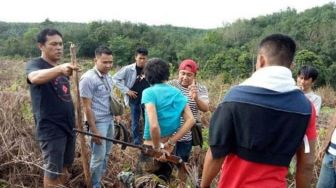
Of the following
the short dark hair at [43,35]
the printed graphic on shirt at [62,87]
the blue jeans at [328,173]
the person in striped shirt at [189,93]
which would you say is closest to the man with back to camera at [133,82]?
the person in striped shirt at [189,93]

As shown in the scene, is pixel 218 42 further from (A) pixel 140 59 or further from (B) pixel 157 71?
(B) pixel 157 71

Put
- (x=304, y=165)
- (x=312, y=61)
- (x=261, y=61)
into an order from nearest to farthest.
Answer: (x=261, y=61) → (x=304, y=165) → (x=312, y=61)

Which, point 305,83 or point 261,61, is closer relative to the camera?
point 261,61

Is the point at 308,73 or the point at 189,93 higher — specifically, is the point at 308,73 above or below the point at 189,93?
above

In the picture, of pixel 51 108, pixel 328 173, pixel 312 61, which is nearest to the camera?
pixel 328 173

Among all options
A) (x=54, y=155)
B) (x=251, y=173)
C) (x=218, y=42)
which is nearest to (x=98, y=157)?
(x=54, y=155)

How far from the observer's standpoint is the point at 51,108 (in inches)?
122

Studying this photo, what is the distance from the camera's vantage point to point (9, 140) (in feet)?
14.5

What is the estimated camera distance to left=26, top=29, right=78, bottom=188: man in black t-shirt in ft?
10.1

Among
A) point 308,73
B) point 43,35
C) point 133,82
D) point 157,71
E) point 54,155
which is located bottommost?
point 54,155

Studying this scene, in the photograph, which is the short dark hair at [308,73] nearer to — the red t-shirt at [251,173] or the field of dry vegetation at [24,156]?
the field of dry vegetation at [24,156]

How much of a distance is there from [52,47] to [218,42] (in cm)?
4470

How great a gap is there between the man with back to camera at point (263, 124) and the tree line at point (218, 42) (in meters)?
20.6

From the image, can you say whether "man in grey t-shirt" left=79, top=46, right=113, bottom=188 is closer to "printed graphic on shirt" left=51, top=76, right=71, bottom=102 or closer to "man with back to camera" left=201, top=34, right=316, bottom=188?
"printed graphic on shirt" left=51, top=76, right=71, bottom=102
